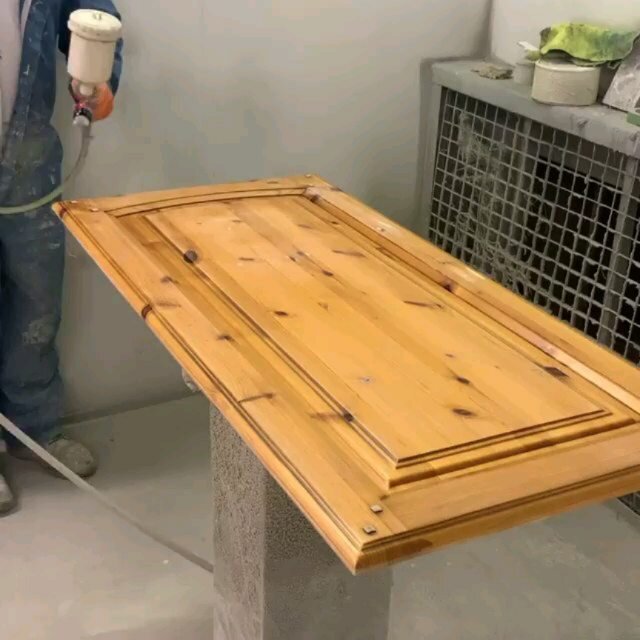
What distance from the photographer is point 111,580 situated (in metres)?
1.59

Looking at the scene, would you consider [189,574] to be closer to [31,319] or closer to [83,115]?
[31,319]

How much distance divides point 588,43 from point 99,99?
918 millimetres

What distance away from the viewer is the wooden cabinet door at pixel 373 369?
0.77 metres

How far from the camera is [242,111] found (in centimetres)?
191

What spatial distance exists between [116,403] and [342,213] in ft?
2.95

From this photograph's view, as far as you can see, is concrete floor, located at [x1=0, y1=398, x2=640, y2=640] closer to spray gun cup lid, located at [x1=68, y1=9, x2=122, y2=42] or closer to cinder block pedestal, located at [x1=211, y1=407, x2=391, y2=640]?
cinder block pedestal, located at [x1=211, y1=407, x2=391, y2=640]

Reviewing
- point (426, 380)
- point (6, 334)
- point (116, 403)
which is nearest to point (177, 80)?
point (6, 334)

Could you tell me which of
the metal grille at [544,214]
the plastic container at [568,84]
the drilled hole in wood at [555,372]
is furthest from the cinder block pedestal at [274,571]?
the plastic container at [568,84]

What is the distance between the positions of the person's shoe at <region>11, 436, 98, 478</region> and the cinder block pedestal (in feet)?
2.13

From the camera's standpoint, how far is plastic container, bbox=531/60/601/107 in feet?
5.56

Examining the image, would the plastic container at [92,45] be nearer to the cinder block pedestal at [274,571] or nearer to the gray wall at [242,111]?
the gray wall at [242,111]

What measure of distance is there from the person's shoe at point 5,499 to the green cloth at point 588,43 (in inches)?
53.1

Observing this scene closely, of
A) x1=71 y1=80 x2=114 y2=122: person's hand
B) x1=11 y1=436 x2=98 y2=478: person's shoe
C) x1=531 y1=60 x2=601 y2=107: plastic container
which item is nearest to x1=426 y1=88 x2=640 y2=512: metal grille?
x1=531 y1=60 x2=601 y2=107: plastic container

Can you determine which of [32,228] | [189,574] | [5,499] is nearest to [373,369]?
[189,574]
